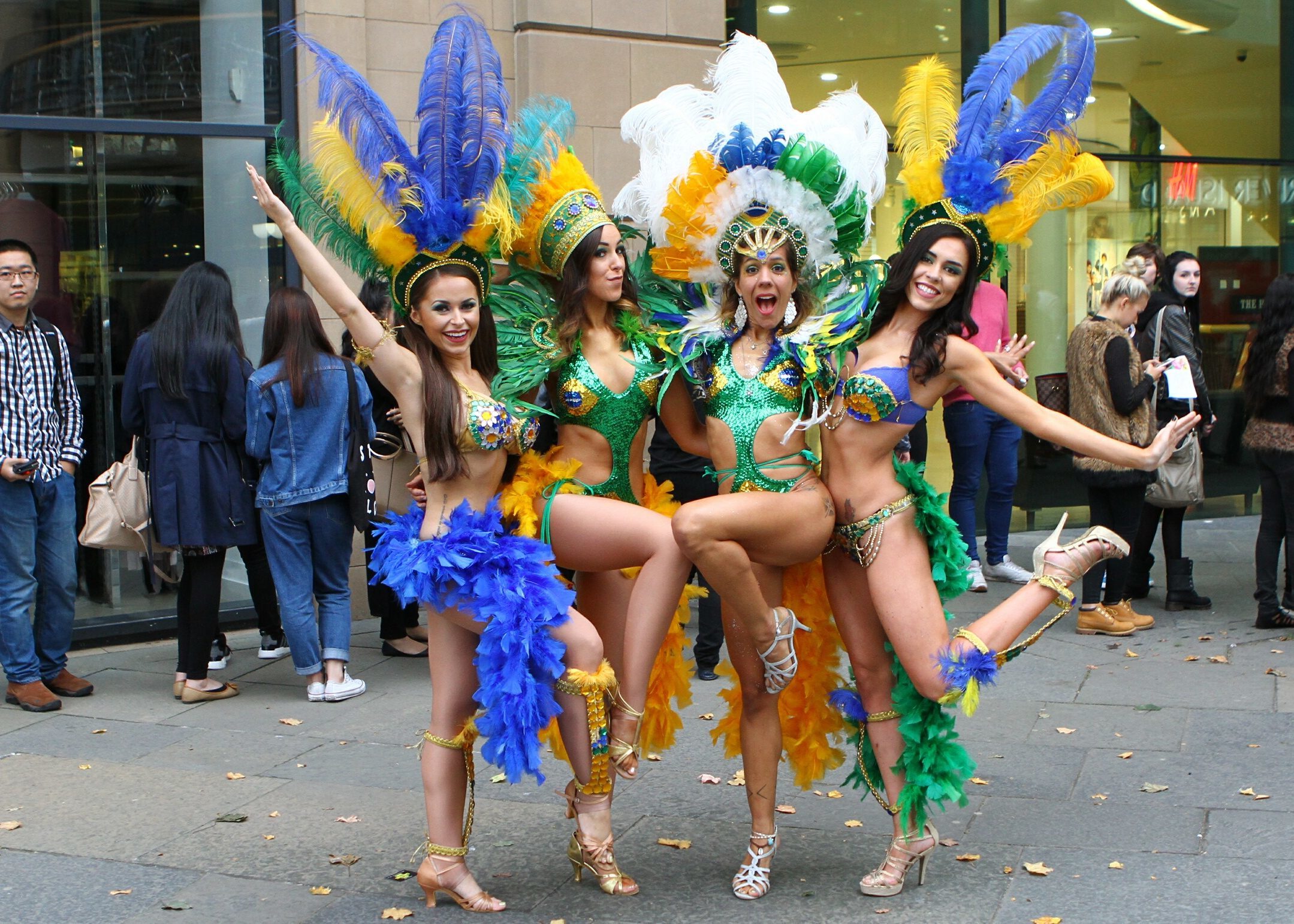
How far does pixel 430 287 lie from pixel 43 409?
313cm

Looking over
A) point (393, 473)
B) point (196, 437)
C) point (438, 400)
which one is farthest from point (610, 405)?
point (196, 437)

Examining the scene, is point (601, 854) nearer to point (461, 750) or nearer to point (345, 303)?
point (461, 750)

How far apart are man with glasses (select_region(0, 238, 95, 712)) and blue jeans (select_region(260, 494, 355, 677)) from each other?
95 cm

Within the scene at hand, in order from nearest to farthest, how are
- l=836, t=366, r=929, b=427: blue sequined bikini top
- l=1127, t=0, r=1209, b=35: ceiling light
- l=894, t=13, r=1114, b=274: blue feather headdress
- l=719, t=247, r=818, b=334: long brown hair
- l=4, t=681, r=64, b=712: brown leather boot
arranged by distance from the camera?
l=836, t=366, r=929, b=427: blue sequined bikini top, l=894, t=13, r=1114, b=274: blue feather headdress, l=719, t=247, r=818, b=334: long brown hair, l=4, t=681, r=64, b=712: brown leather boot, l=1127, t=0, r=1209, b=35: ceiling light

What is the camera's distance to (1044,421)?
13.0 feet

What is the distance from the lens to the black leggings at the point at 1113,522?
731cm

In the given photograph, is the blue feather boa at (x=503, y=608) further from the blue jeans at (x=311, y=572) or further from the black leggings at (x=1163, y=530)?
the black leggings at (x=1163, y=530)

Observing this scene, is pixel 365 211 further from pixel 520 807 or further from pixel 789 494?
pixel 520 807

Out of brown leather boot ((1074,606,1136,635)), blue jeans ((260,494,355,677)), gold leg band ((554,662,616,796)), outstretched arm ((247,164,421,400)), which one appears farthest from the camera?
brown leather boot ((1074,606,1136,635))

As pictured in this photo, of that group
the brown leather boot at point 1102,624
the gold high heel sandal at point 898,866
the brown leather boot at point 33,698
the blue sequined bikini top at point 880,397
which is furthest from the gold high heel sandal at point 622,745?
the brown leather boot at point 1102,624

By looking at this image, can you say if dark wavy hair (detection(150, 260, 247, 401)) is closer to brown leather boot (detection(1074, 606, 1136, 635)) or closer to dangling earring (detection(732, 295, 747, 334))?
dangling earring (detection(732, 295, 747, 334))

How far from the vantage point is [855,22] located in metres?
10.3

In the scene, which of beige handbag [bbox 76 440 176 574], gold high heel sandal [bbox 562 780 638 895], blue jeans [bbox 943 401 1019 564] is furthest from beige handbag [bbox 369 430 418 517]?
blue jeans [bbox 943 401 1019 564]

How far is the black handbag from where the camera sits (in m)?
6.45
